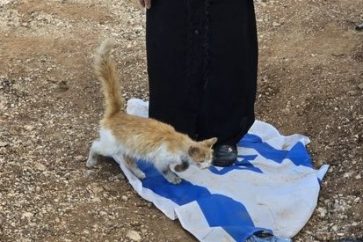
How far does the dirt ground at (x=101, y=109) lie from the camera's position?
3.72 metres

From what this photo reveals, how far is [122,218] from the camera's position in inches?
147

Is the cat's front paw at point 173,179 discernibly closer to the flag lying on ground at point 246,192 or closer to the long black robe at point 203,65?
the flag lying on ground at point 246,192

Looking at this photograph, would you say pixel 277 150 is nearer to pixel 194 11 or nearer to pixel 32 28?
pixel 194 11

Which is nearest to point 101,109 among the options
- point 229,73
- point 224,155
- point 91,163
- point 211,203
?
point 91,163

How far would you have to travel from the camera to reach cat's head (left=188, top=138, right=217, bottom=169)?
3.79 m

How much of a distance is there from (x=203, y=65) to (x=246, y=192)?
0.72 m

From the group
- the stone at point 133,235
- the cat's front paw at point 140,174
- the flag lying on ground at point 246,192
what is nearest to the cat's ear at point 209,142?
the flag lying on ground at point 246,192

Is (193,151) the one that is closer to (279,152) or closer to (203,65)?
(203,65)

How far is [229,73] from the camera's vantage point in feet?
13.1

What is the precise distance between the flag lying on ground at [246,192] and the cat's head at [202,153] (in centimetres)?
16

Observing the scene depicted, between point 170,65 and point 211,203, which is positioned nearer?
point 211,203

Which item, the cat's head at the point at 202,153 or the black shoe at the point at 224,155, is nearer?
the cat's head at the point at 202,153

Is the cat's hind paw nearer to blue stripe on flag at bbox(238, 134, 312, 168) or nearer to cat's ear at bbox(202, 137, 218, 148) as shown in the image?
cat's ear at bbox(202, 137, 218, 148)

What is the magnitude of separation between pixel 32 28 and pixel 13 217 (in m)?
2.54
